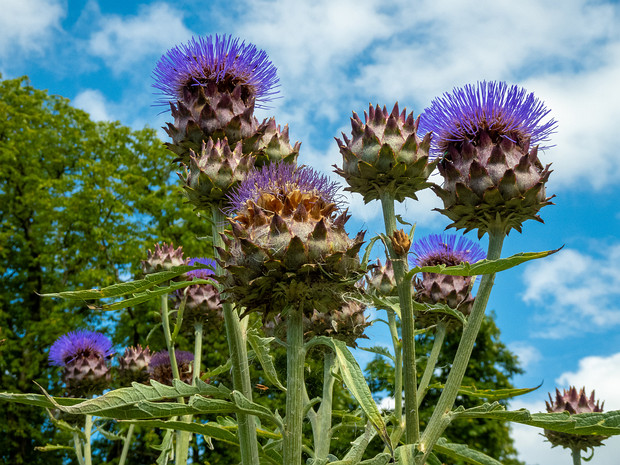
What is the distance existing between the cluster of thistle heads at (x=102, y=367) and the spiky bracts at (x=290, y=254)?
341 centimetres

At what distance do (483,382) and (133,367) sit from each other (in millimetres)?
11106

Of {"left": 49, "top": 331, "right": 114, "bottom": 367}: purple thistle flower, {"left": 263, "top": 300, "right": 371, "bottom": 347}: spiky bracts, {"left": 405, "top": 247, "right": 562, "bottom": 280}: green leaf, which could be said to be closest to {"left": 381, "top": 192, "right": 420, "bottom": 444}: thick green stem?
{"left": 405, "top": 247, "right": 562, "bottom": 280}: green leaf

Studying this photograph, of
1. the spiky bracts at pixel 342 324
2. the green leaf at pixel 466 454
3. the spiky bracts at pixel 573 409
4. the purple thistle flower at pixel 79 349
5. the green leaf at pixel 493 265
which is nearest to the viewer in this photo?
the green leaf at pixel 493 265

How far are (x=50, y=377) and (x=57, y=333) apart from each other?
4.42ft

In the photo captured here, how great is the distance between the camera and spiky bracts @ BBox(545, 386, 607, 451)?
408 centimetres

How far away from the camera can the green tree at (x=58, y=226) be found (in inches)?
583

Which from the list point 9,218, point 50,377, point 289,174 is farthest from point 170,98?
point 9,218

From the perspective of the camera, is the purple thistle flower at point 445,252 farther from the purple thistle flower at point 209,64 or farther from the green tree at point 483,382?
the green tree at point 483,382

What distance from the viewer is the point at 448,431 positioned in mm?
13469

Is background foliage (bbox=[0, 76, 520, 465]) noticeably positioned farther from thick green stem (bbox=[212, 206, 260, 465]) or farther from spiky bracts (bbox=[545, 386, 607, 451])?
thick green stem (bbox=[212, 206, 260, 465])

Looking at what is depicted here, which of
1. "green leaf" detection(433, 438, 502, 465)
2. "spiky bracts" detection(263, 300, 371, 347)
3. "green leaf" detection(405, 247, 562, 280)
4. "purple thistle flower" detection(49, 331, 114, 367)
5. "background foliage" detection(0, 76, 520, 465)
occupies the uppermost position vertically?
"background foliage" detection(0, 76, 520, 465)

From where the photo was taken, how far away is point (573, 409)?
4.26m

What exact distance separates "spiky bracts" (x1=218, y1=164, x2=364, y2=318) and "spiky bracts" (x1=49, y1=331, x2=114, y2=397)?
148 inches

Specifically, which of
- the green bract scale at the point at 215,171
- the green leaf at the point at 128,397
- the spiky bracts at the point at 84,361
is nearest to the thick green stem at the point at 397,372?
the green leaf at the point at 128,397
